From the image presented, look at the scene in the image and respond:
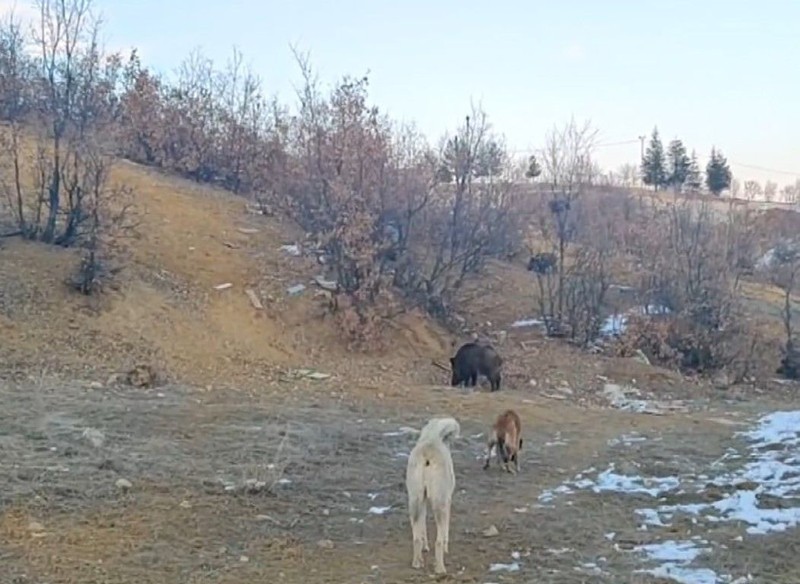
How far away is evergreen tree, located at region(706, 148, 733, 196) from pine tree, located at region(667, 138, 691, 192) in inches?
81.2

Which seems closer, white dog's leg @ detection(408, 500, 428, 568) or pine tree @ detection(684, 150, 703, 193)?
white dog's leg @ detection(408, 500, 428, 568)

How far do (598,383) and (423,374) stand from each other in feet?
10.3

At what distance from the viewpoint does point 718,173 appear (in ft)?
184

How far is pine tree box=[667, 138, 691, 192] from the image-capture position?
175 feet

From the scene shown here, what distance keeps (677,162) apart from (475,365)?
137 ft

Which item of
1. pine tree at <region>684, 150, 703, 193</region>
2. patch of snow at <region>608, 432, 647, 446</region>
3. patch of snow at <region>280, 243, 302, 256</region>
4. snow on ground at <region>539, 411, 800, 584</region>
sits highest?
pine tree at <region>684, 150, 703, 193</region>

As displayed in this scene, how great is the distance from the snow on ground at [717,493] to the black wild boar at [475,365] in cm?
561

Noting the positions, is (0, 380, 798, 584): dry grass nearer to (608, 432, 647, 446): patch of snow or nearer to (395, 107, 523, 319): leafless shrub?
(608, 432, 647, 446): patch of snow

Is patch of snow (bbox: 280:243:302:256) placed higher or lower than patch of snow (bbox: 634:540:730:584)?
higher

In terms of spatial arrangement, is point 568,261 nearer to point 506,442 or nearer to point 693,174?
point 506,442

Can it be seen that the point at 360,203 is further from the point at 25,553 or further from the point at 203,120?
the point at 25,553

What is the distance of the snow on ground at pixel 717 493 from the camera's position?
21.2ft

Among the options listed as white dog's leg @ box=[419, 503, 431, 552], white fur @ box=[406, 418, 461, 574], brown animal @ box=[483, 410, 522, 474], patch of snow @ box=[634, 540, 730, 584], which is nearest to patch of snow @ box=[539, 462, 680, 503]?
brown animal @ box=[483, 410, 522, 474]

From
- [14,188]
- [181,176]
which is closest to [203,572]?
[14,188]
